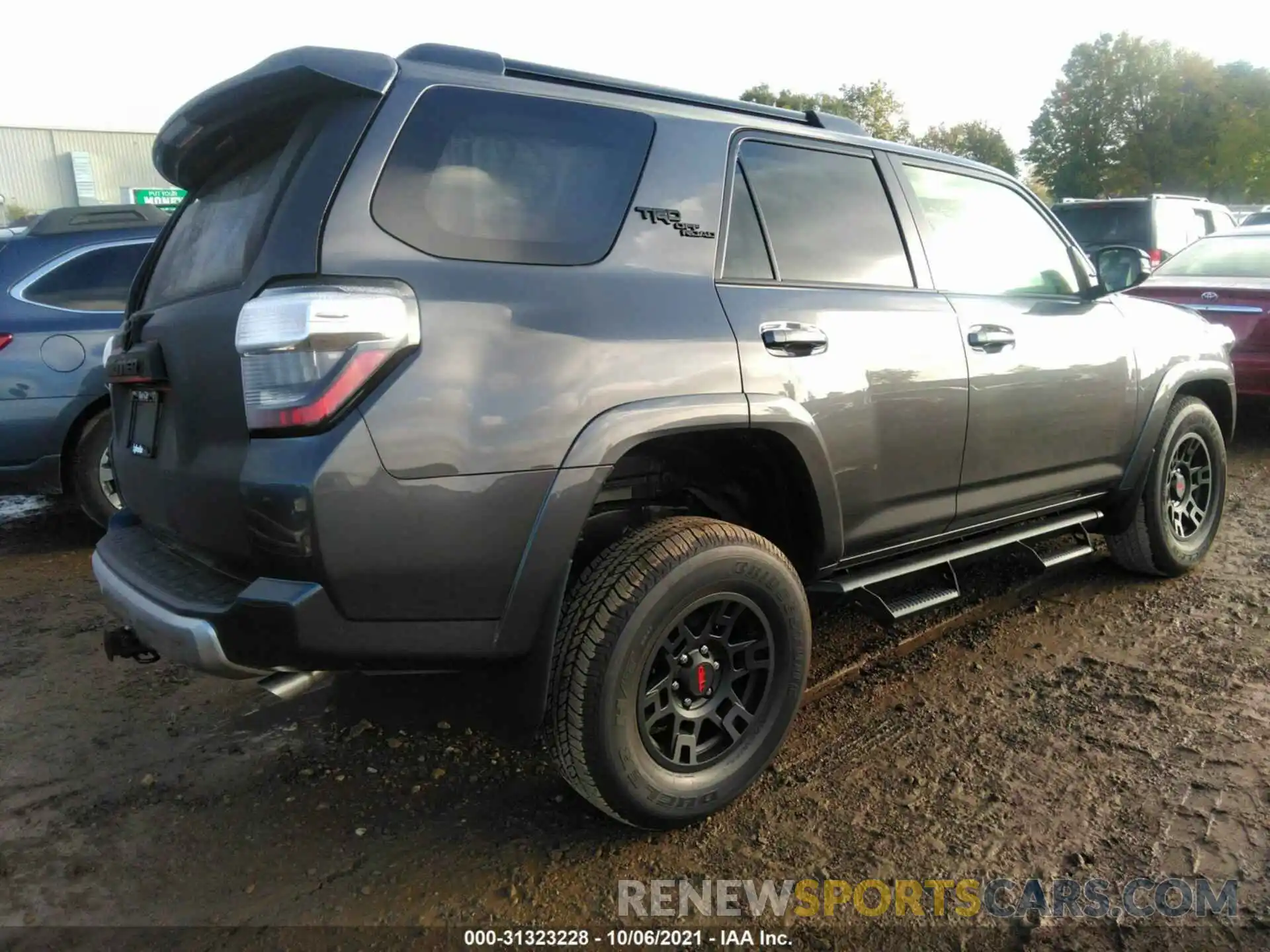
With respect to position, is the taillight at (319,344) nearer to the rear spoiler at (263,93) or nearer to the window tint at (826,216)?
the rear spoiler at (263,93)

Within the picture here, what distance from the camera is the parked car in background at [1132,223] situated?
36.2 ft

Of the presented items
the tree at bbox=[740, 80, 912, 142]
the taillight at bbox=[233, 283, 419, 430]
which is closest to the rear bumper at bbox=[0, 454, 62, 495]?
the taillight at bbox=[233, 283, 419, 430]

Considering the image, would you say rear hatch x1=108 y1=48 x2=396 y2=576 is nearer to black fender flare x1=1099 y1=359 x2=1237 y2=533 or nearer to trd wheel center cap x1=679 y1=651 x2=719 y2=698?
trd wheel center cap x1=679 y1=651 x2=719 y2=698

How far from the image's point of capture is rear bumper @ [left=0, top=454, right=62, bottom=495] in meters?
4.89

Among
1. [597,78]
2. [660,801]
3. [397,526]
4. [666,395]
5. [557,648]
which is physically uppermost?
[597,78]

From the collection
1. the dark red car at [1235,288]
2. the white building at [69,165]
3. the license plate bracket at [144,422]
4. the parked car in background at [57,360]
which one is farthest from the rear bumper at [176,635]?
the white building at [69,165]

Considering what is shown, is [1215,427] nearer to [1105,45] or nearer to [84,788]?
[84,788]

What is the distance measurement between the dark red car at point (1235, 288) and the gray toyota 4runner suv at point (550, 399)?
407 centimetres

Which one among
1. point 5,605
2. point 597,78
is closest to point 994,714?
point 597,78

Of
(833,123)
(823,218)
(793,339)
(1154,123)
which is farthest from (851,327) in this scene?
(1154,123)

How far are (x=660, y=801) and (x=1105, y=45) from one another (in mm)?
52117

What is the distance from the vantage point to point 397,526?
6.59ft

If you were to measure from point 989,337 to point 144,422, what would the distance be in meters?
2.78

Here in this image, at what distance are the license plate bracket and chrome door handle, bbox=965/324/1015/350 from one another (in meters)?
2.60
